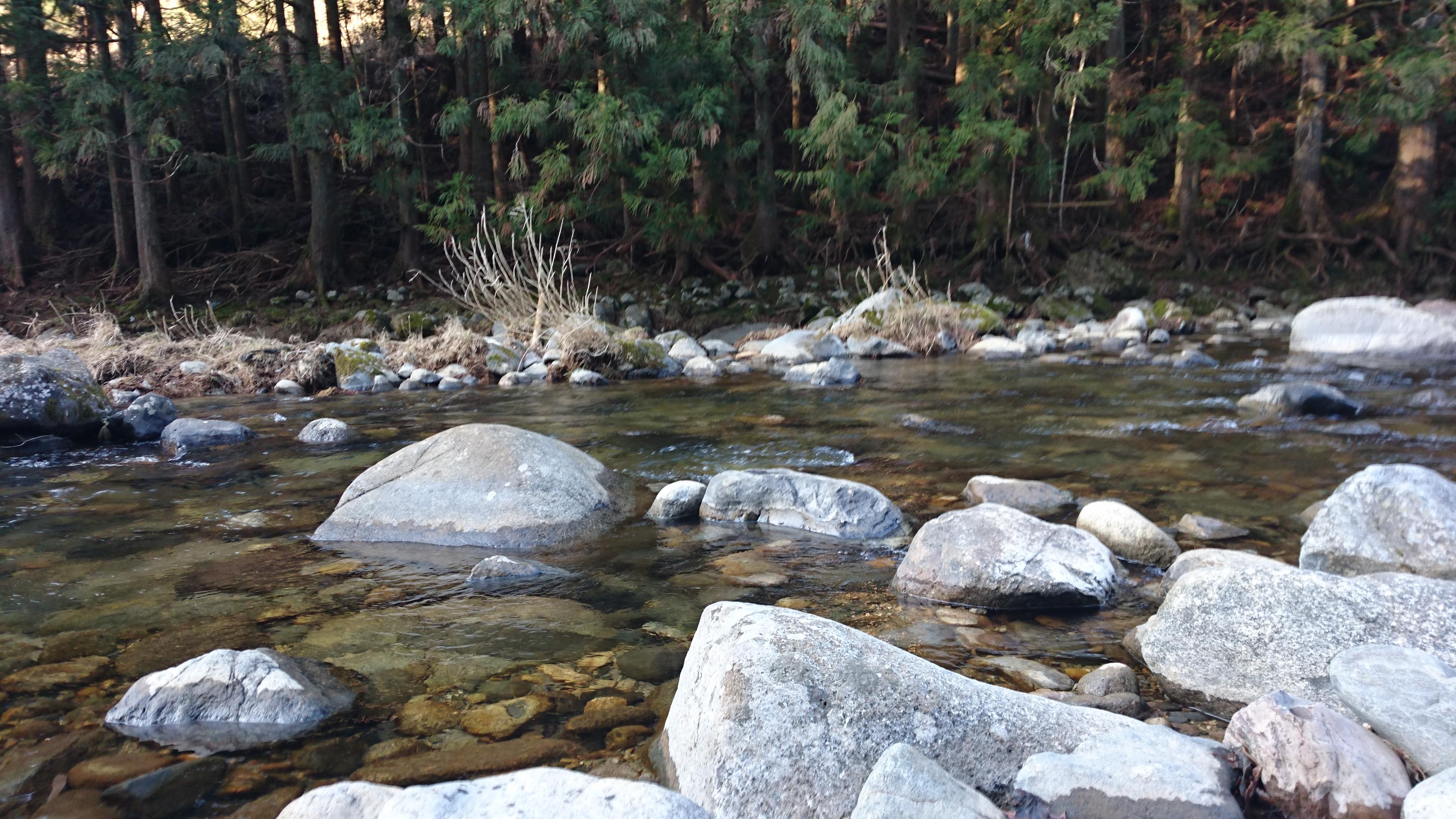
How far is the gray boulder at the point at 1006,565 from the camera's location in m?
3.02

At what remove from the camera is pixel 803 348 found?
1088 centimetres

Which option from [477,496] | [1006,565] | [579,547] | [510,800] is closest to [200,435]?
[477,496]

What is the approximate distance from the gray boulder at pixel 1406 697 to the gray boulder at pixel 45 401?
6.99 metres

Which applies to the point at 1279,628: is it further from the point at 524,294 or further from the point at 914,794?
the point at 524,294

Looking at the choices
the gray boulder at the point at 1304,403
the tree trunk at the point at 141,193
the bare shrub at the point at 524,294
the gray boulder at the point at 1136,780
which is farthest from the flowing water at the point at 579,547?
the tree trunk at the point at 141,193

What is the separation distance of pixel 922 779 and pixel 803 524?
225 centimetres

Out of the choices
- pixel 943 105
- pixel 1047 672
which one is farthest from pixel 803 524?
pixel 943 105

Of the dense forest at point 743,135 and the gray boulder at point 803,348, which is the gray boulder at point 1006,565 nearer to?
the gray boulder at point 803,348

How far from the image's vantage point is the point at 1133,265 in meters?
14.9

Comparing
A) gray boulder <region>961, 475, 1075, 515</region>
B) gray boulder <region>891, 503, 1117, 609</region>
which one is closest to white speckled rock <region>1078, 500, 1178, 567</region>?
gray boulder <region>891, 503, 1117, 609</region>

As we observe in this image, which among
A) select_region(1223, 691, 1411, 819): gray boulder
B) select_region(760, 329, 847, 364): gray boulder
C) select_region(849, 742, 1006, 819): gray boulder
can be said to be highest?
select_region(849, 742, 1006, 819): gray boulder

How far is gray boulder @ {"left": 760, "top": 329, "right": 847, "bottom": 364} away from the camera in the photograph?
10609 millimetres

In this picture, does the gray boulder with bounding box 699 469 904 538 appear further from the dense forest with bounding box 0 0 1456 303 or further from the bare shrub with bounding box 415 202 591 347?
the dense forest with bounding box 0 0 1456 303

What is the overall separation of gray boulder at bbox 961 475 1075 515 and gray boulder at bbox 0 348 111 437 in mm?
5702
